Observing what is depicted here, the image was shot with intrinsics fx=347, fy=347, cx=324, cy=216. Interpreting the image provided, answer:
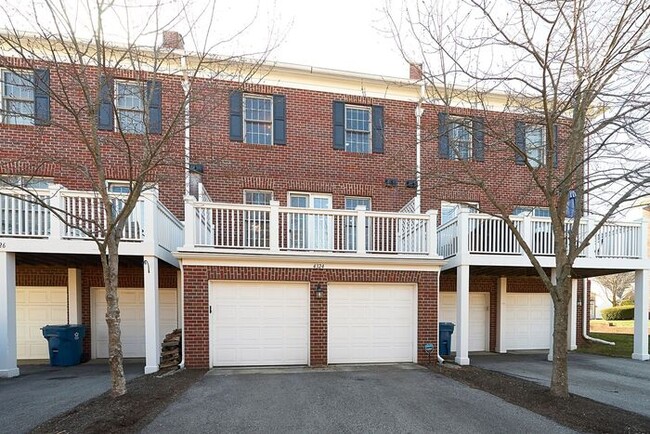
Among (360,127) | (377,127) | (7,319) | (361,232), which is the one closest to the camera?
(7,319)

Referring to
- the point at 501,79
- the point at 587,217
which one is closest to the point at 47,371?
A: the point at 501,79

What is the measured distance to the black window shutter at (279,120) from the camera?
34.1ft

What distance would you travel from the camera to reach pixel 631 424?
5.03 m

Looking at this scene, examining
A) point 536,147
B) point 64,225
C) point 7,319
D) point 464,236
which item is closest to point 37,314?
point 7,319

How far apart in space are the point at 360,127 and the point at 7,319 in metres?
10.1

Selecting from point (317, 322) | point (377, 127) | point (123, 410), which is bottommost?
point (123, 410)

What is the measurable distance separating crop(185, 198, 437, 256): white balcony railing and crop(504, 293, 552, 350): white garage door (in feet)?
16.9

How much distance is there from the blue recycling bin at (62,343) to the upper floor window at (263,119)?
686 centimetres

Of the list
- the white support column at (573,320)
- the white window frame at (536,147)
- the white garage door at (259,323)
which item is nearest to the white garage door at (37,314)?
the white garage door at (259,323)

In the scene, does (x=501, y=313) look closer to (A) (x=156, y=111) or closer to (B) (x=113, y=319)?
(B) (x=113, y=319)

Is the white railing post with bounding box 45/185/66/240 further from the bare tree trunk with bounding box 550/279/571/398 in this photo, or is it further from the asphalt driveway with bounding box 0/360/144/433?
the bare tree trunk with bounding box 550/279/571/398

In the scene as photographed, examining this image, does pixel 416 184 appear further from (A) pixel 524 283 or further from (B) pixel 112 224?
(B) pixel 112 224

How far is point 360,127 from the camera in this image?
1110 cm

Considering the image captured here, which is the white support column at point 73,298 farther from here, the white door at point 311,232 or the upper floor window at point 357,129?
the upper floor window at point 357,129
